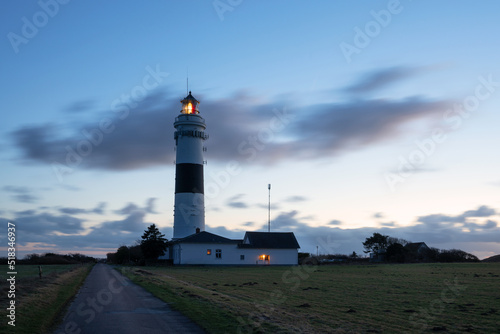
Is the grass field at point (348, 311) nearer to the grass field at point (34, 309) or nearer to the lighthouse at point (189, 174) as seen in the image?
the grass field at point (34, 309)

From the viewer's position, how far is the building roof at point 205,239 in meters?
65.4

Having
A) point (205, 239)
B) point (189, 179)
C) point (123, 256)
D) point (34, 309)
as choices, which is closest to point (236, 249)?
point (205, 239)

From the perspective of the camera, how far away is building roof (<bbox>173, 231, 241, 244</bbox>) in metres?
65.4

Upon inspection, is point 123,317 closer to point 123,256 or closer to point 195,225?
point 195,225

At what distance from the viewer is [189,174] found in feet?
213

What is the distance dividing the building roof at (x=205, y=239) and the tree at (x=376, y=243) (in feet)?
116

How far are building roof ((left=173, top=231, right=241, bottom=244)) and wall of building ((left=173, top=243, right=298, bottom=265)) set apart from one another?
1.97ft

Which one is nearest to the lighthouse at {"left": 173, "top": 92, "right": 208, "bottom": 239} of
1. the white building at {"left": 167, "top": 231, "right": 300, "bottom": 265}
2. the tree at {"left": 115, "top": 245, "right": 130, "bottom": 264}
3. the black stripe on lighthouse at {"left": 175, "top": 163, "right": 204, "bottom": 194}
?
the black stripe on lighthouse at {"left": 175, "top": 163, "right": 204, "bottom": 194}

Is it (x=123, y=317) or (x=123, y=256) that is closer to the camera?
(x=123, y=317)

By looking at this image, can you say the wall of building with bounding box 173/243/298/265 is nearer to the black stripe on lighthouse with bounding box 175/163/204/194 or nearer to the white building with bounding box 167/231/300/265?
the white building with bounding box 167/231/300/265

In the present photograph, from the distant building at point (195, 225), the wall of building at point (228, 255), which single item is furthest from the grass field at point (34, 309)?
the wall of building at point (228, 255)

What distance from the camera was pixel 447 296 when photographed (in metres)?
20.5

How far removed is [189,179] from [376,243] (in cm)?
4470

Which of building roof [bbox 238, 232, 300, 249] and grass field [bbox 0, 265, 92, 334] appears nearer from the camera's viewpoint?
grass field [bbox 0, 265, 92, 334]
